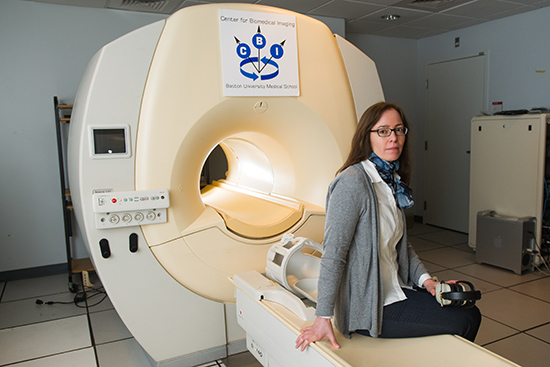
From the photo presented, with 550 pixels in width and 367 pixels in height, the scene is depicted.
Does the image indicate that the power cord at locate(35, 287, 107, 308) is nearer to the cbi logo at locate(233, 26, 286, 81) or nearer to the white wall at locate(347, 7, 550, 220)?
the cbi logo at locate(233, 26, 286, 81)

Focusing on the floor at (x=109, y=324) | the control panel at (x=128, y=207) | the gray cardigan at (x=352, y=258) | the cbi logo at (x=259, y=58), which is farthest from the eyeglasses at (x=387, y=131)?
the floor at (x=109, y=324)

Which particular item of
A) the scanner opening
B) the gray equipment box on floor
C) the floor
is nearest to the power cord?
the floor

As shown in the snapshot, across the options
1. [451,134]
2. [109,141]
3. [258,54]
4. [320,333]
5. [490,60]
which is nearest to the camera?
[320,333]

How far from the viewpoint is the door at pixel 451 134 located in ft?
14.4

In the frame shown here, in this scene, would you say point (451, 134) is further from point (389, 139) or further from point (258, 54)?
point (389, 139)

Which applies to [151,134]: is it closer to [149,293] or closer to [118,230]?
[118,230]

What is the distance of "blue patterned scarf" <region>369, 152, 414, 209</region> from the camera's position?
152 cm

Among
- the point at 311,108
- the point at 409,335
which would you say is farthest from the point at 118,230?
the point at 409,335

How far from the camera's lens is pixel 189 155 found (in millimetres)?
1914

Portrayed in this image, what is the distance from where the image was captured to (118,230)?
74.0 inches

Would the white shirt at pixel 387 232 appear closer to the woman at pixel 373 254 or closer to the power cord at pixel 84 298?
the woman at pixel 373 254

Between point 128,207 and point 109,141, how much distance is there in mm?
274

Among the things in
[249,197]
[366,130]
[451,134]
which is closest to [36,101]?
[249,197]

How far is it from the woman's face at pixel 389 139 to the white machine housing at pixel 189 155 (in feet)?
2.02
